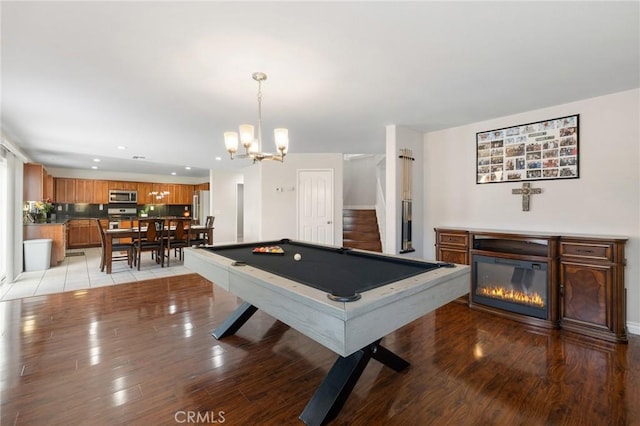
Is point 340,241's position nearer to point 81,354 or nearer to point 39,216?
point 81,354

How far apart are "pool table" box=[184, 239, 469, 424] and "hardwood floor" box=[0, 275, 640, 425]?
193mm

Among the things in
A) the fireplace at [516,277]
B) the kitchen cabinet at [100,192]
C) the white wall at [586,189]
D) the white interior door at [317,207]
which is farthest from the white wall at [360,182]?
the kitchen cabinet at [100,192]

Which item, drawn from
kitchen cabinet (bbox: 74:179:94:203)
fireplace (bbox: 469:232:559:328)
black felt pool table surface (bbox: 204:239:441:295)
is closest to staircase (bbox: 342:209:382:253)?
fireplace (bbox: 469:232:559:328)

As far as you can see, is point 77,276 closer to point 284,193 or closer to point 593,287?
point 284,193

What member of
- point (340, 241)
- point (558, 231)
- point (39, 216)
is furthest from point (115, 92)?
point (39, 216)

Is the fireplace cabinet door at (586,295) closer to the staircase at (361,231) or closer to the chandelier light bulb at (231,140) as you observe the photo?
the staircase at (361,231)

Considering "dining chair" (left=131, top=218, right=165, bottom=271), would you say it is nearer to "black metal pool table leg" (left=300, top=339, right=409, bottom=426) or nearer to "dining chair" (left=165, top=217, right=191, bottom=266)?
"dining chair" (left=165, top=217, right=191, bottom=266)

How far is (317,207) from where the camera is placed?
19.8 feet

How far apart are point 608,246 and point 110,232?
7.22 metres

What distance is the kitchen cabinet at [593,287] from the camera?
8.65 ft

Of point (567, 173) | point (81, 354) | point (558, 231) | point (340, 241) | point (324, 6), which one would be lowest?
point (81, 354)

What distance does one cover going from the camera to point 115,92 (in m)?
2.80

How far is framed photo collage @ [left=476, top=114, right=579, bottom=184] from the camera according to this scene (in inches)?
124

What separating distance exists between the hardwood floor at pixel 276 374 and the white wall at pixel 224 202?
5703 mm
